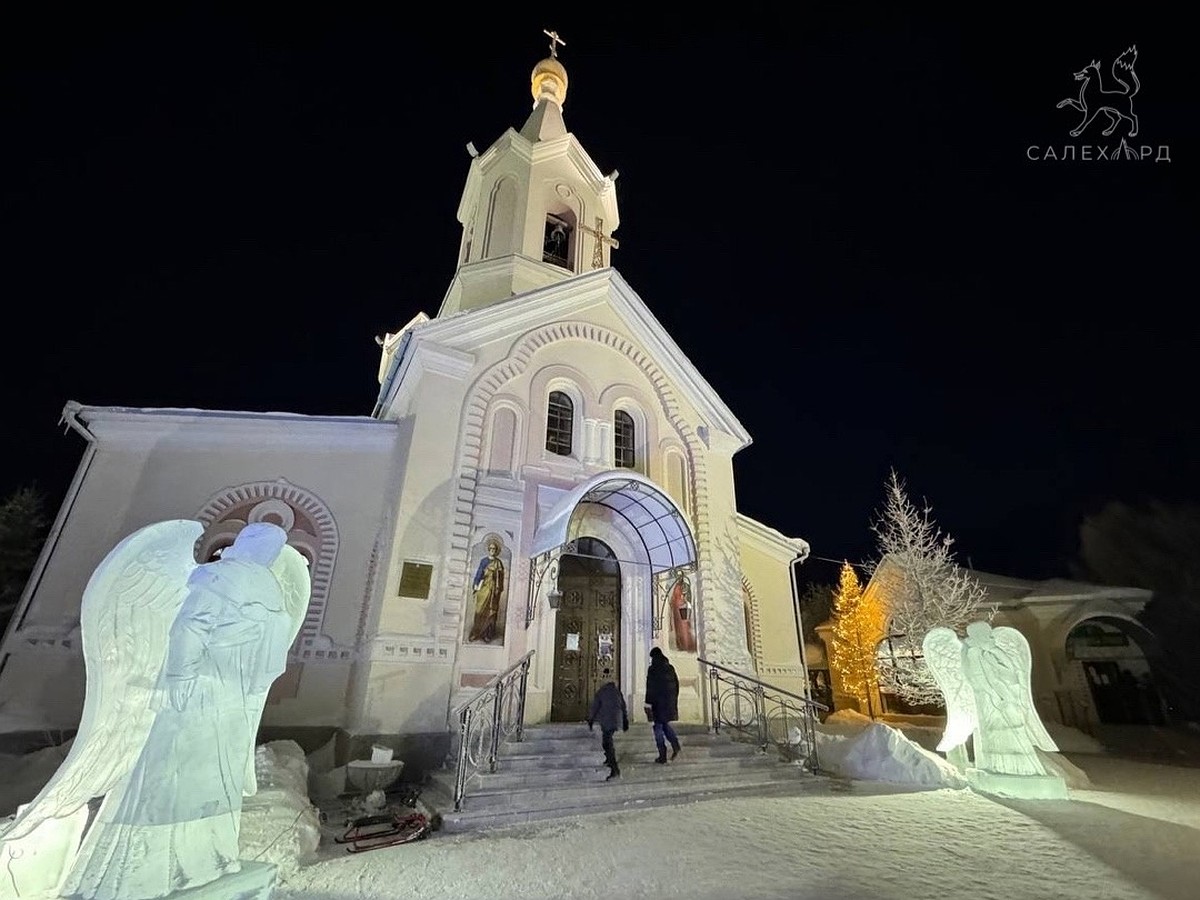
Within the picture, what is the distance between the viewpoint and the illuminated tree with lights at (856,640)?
72.9 ft

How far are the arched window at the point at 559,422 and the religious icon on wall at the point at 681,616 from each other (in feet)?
11.9

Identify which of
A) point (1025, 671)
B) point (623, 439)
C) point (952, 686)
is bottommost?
point (952, 686)

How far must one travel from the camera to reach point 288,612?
433 cm

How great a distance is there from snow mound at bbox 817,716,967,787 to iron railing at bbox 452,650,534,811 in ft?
18.4

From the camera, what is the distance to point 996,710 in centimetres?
802

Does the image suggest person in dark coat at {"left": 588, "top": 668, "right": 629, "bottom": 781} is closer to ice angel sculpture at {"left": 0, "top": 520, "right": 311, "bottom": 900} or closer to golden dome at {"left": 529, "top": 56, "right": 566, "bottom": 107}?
ice angel sculpture at {"left": 0, "top": 520, "right": 311, "bottom": 900}

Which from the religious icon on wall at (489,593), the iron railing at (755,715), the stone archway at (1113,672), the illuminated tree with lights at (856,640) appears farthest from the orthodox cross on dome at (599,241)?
the stone archway at (1113,672)

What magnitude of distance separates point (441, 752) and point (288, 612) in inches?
200

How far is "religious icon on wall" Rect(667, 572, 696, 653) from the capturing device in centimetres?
1098

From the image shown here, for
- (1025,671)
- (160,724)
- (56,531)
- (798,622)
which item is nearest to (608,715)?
(160,724)

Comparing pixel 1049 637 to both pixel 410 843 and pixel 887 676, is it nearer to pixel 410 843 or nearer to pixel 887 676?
pixel 887 676

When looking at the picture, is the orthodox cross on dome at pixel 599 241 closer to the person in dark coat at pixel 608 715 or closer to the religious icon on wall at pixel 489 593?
the religious icon on wall at pixel 489 593

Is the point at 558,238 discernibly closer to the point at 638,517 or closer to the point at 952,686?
the point at 638,517

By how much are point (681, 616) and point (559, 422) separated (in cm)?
484
